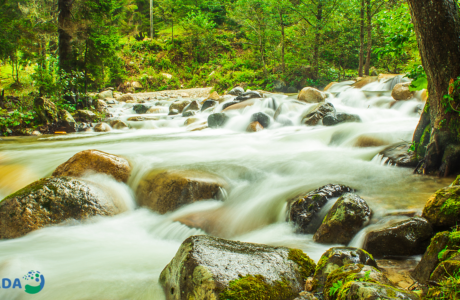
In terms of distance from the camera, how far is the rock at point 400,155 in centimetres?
493

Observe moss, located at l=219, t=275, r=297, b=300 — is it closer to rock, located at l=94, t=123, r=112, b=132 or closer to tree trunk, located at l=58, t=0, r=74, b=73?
rock, located at l=94, t=123, r=112, b=132

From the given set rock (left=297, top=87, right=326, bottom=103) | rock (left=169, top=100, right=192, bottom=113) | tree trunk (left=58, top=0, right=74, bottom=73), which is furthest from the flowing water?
rock (left=169, top=100, right=192, bottom=113)

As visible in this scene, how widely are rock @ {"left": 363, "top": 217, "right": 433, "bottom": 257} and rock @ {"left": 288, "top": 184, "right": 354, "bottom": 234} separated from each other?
83 centimetres

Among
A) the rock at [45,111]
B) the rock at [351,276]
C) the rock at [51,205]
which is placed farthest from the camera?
the rock at [45,111]

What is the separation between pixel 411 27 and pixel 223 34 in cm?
3113

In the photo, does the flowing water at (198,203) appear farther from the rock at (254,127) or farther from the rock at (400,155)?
the rock at (254,127)

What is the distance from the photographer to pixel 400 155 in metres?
5.20

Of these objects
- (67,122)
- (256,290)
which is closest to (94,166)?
Answer: (256,290)

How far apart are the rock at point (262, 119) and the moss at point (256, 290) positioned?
341 inches

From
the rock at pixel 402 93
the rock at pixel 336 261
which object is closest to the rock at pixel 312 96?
the rock at pixel 402 93

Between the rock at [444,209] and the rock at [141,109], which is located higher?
the rock at [141,109]

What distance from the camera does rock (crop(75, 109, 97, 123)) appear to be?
12.8 metres

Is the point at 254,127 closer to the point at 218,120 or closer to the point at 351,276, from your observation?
the point at 218,120

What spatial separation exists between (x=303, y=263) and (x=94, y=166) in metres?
4.41
